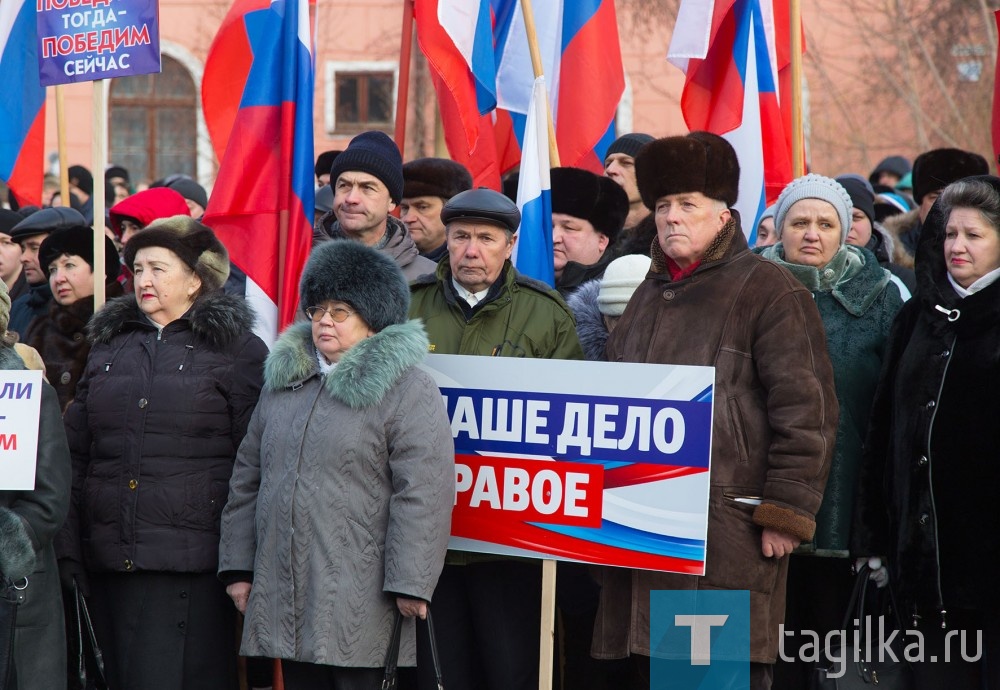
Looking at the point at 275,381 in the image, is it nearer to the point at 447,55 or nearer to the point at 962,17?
the point at 447,55

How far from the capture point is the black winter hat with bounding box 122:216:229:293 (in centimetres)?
517

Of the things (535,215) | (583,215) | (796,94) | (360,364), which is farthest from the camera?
(796,94)

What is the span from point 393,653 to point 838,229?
7.55 feet

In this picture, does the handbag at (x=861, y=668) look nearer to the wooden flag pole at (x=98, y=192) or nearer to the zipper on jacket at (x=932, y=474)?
the zipper on jacket at (x=932, y=474)

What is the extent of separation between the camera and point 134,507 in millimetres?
4902

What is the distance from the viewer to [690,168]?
15.2 ft

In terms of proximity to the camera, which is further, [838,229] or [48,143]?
[48,143]

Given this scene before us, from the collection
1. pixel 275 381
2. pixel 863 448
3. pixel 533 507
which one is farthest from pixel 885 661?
pixel 275 381

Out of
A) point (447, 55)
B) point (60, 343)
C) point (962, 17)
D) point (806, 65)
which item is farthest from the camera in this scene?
point (806, 65)

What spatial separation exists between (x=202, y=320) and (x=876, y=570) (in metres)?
2.59

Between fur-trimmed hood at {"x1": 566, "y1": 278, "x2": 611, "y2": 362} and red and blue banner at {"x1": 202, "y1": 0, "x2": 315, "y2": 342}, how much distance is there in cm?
145

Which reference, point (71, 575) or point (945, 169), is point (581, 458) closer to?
point (71, 575)

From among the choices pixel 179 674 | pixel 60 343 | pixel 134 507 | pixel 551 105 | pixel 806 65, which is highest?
pixel 806 65

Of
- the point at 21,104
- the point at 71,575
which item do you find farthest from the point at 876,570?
the point at 21,104
